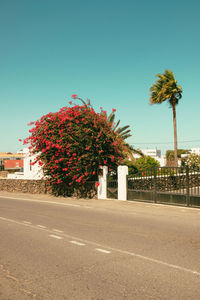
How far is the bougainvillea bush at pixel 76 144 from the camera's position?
1781cm

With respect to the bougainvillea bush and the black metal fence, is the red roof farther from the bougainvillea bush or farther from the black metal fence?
the black metal fence

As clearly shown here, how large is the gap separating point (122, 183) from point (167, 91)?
16658 mm

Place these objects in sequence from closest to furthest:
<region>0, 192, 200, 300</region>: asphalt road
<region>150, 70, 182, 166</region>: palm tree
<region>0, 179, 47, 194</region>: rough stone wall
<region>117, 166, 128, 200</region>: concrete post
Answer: <region>0, 192, 200, 300</region>: asphalt road
<region>117, 166, 128, 200</region>: concrete post
<region>0, 179, 47, 194</region>: rough stone wall
<region>150, 70, 182, 166</region>: palm tree

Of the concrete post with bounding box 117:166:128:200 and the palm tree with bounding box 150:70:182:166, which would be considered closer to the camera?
the concrete post with bounding box 117:166:128:200

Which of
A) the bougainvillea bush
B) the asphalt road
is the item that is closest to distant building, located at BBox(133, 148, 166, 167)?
the bougainvillea bush

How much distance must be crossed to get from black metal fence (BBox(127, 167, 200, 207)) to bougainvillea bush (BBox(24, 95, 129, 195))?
2541 mm

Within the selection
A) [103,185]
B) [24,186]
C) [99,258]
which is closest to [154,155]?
[24,186]

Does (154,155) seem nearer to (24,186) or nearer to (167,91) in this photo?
(167,91)

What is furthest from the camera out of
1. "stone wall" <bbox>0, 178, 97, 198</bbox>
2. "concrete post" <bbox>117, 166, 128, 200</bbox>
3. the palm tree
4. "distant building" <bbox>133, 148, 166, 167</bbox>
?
"distant building" <bbox>133, 148, 166, 167</bbox>

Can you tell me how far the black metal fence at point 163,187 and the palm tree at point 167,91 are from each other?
1429cm

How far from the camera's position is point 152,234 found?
328 inches

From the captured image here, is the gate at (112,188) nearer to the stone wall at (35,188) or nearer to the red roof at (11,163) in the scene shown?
the stone wall at (35,188)

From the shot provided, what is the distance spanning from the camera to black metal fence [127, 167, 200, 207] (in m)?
13.7

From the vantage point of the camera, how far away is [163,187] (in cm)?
1669
